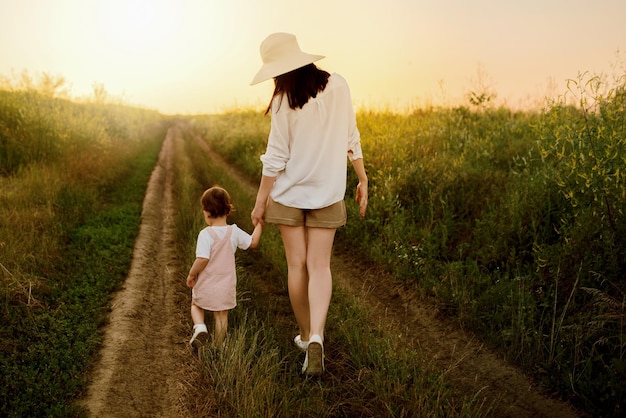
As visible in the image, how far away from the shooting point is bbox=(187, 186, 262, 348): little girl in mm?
3990

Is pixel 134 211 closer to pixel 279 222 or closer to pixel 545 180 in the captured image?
pixel 279 222

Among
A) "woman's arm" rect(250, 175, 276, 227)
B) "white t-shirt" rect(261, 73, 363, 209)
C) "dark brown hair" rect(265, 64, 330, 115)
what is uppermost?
"dark brown hair" rect(265, 64, 330, 115)

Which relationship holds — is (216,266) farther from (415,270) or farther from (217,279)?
(415,270)

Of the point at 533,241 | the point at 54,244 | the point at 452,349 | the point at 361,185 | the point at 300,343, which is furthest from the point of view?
the point at 54,244

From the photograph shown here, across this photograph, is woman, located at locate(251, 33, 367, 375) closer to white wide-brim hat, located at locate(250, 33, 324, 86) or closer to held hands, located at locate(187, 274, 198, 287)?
white wide-brim hat, located at locate(250, 33, 324, 86)

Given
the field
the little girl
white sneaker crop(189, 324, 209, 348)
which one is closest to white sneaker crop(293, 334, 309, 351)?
the field

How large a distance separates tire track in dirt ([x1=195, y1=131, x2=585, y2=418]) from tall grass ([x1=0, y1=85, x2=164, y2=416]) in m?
2.72

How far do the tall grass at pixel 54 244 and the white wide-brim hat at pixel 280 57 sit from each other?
8.75 feet

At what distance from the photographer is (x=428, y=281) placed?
514 centimetres

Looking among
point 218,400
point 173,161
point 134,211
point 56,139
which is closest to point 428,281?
point 218,400

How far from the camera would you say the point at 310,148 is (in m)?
3.24

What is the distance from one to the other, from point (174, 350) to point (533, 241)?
3.86 meters

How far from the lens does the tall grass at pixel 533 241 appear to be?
3627 mm

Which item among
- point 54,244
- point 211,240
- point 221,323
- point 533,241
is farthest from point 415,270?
point 54,244
